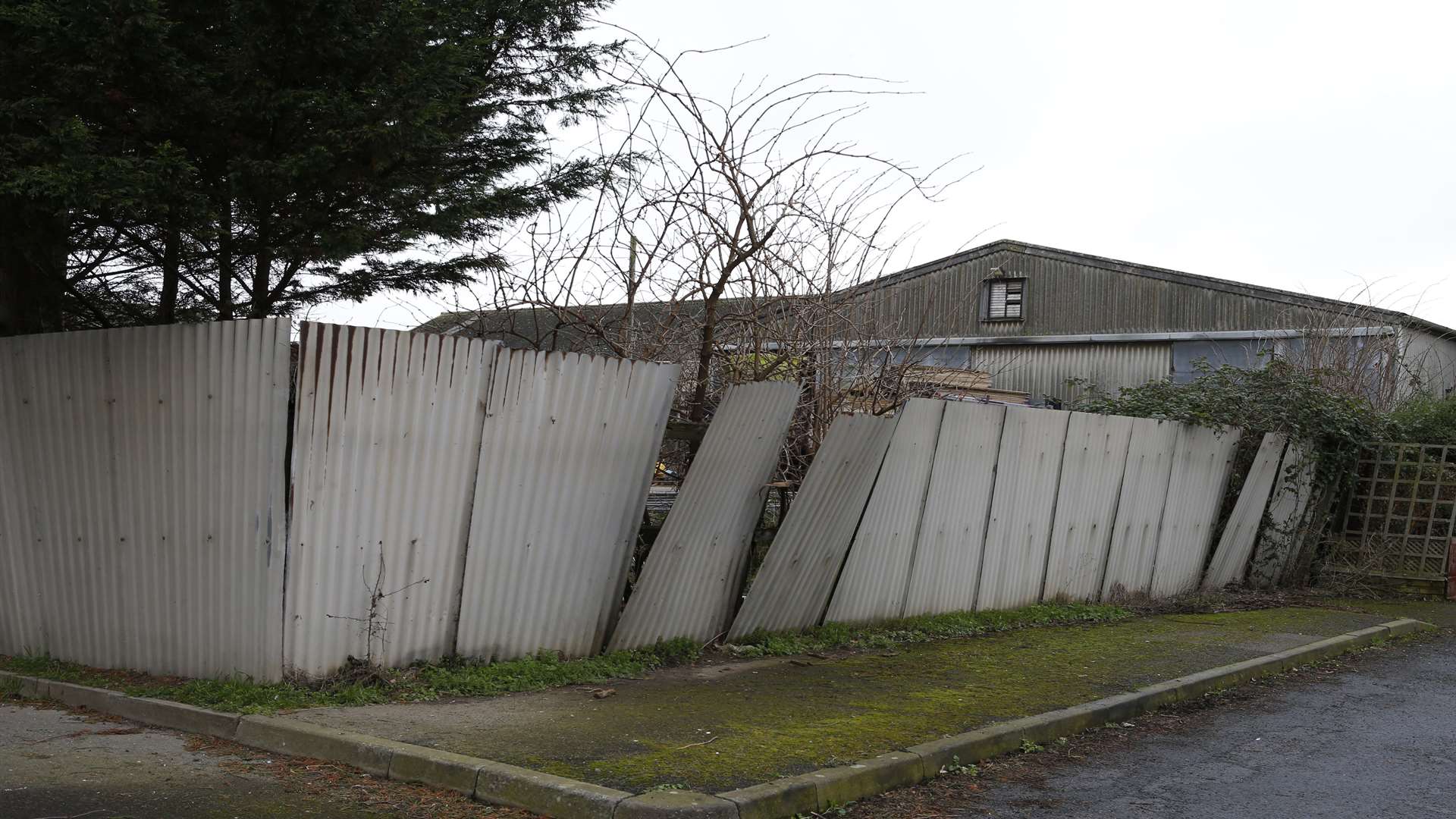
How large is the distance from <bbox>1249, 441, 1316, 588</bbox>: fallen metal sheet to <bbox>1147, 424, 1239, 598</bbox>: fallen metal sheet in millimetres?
849

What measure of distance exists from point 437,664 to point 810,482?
2.86 metres

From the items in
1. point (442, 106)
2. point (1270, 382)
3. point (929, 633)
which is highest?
point (442, 106)

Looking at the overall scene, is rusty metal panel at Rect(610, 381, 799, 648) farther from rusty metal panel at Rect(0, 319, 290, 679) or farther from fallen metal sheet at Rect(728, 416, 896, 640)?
rusty metal panel at Rect(0, 319, 290, 679)

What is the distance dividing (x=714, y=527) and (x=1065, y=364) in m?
20.7

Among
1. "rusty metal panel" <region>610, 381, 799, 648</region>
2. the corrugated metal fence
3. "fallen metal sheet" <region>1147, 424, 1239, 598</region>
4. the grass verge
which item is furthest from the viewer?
"fallen metal sheet" <region>1147, 424, 1239, 598</region>

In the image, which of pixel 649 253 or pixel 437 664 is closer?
pixel 437 664

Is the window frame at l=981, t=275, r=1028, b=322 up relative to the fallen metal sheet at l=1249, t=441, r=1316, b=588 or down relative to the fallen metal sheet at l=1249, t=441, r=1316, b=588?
up

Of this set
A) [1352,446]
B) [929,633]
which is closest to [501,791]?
[929,633]

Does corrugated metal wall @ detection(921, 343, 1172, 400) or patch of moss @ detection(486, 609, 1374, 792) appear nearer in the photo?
patch of moss @ detection(486, 609, 1374, 792)

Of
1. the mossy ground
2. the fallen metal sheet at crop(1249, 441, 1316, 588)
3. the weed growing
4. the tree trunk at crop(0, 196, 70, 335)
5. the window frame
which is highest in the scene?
the window frame

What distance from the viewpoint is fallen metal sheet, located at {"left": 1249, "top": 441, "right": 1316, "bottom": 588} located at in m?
13.5

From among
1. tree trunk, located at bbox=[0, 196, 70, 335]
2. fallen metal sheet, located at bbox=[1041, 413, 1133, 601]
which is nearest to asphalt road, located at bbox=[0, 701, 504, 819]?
tree trunk, located at bbox=[0, 196, 70, 335]

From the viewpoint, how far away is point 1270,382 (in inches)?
544

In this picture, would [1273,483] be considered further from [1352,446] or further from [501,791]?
[501,791]
